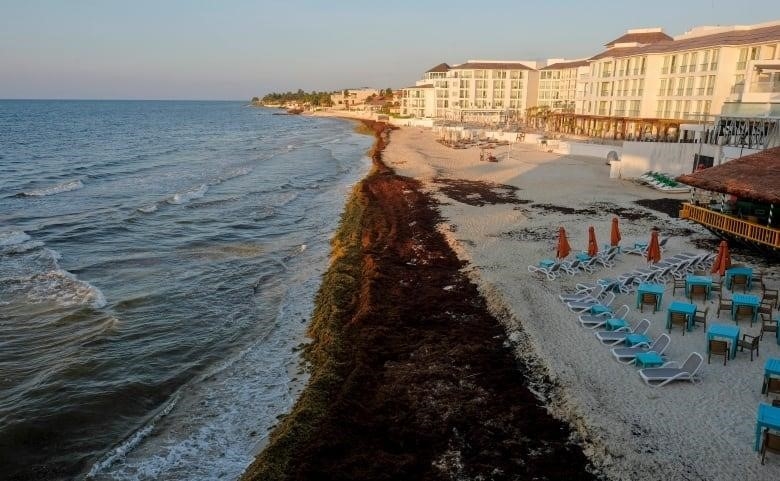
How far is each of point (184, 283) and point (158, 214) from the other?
43.2 ft

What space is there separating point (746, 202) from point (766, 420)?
1383 cm

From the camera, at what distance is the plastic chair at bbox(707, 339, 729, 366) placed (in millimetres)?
11523

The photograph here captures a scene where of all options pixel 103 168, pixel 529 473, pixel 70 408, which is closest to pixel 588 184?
pixel 529 473

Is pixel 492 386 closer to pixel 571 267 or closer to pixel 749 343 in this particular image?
pixel 749 343

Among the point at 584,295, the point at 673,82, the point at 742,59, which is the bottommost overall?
the point at 584,295

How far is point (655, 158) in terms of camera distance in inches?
1353

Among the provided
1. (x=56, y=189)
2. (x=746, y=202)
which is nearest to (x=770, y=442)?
(x=746, y=202)

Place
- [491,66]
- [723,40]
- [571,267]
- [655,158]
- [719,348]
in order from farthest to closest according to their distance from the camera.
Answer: [491,66], [723,40], [655,158], [571,267], [719,348]

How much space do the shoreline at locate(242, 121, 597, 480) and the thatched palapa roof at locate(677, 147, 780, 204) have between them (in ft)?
28.8

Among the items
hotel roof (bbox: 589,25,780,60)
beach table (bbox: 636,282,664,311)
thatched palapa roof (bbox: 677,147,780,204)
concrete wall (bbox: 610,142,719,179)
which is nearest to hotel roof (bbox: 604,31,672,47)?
hotel roof (bbox: 589,25,780,60)

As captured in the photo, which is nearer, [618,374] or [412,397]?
[412,397]

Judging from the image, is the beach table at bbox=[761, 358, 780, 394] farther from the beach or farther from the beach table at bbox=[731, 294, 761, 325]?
the beach table at bbox=[731, 294, 761, 325]

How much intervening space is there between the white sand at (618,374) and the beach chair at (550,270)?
1.13 ft

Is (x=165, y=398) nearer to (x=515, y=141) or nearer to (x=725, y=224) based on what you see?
(x=725, y=224)
